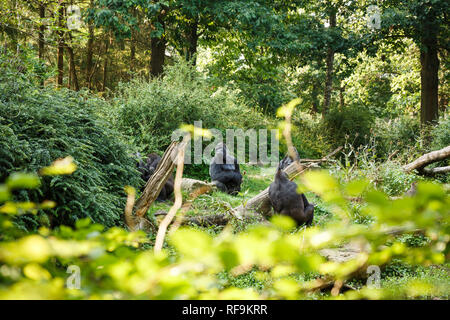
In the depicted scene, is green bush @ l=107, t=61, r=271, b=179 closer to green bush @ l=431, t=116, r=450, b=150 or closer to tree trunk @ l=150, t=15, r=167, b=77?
tree trunk @ l=150, t=15, r=167, b=77

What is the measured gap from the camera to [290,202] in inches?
242

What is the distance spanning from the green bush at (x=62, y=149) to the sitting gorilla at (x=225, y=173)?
3.60 metres

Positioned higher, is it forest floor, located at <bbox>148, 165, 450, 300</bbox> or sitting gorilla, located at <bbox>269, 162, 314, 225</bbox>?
sitting gorilla, located at <bbox>269, 162, 314, 225</bbox>

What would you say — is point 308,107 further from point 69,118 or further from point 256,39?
point 69,118

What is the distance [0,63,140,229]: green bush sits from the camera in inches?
157

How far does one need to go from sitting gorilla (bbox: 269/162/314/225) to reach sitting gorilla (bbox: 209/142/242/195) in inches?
109

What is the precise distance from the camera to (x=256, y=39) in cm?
1494

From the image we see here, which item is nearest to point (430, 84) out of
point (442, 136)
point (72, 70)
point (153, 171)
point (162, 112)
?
point (442, 136)

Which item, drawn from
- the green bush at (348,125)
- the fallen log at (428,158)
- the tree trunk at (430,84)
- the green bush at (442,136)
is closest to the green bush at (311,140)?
the green bush at (348,125)

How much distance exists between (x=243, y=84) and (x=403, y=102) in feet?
28.4

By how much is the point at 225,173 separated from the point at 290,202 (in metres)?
3.21

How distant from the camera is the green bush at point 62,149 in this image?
13.1 feet

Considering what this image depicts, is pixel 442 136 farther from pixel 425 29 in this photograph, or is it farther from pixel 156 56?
pixel 156 56

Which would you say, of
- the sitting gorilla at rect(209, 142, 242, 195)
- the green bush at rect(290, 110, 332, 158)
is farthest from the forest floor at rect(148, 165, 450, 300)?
the green bush at rect(290, 110, 332, 158)
